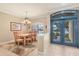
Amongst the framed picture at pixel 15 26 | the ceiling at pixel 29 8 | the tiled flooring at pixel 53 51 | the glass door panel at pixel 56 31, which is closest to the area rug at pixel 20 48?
the tiled flooring at pixel 53 51

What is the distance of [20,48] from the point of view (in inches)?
86.2

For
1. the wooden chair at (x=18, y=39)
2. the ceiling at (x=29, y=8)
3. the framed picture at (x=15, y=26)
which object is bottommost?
the wooden chair at (x=18, y=39)

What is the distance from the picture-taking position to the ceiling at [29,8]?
201 centimetres

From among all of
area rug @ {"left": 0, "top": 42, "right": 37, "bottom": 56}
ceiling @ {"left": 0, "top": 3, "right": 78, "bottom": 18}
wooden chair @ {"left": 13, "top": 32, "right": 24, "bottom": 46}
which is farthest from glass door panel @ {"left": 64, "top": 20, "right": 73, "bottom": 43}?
wooden chair @ {"left": 13, "top": 32, "right": 24, "bottom": 46}

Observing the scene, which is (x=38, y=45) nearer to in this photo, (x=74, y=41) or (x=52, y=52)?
(x=52, y=52)

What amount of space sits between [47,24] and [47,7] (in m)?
0.36

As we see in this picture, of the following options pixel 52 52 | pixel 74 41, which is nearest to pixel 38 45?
pixel 52 52

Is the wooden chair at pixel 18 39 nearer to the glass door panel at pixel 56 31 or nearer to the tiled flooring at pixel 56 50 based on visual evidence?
the tiled flooring at pixel 56 50

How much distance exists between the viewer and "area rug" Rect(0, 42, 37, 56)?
209 cm

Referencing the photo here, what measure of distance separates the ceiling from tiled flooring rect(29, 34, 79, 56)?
1.97 ft

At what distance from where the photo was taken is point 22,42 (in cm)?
223

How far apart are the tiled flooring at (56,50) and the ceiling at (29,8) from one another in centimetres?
60

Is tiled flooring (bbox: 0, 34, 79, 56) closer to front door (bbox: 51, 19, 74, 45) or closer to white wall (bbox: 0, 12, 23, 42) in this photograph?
front door (bbox: 51, 19, 74, 45)

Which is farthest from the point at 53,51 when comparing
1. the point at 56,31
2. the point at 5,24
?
the point at 5,24
